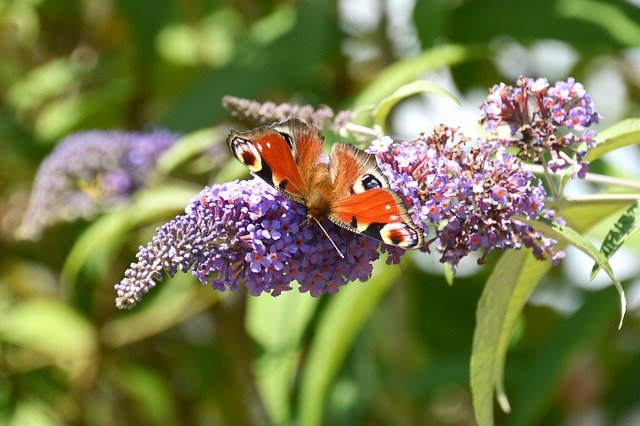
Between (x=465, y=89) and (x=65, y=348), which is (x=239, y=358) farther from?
(x=465, y=89)

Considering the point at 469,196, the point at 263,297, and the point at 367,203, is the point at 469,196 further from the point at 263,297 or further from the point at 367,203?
the point at 263,297

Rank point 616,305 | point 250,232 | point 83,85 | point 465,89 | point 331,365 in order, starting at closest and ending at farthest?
point 250,232
point 331,365
point 616,305
point 465,89
point 83,85

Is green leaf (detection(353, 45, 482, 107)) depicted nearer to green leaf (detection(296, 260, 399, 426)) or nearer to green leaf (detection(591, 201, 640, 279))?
green leaf (detection(296, 260, 399, 426))

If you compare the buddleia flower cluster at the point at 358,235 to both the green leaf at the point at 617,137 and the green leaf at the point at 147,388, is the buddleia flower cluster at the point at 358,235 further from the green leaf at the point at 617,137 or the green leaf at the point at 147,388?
the green leaf at the point at 147,388

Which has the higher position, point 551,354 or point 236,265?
point 236,265

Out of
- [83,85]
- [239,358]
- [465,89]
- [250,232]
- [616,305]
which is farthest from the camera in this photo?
[83,85]

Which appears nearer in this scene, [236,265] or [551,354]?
[236,265]

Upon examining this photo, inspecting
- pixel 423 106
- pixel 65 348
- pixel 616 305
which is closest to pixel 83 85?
pixel 65 348

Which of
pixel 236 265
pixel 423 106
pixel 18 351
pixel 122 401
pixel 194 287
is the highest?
pixel 236 265
